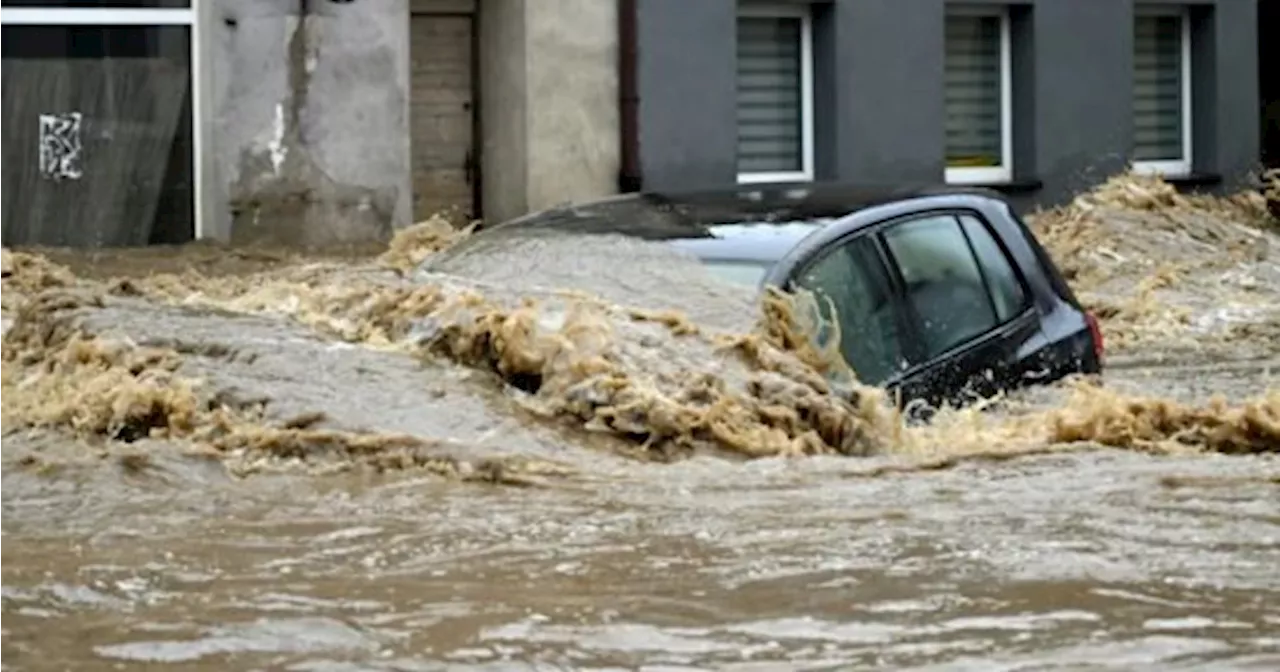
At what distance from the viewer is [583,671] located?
5457 mm

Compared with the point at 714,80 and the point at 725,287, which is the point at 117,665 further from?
the point at 714,80

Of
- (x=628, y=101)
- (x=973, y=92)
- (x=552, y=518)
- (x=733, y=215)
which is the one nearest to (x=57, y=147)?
(x=628, y=101)

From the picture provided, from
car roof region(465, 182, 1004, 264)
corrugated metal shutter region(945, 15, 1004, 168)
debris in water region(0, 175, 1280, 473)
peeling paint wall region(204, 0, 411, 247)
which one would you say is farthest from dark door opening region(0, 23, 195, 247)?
car roof region(465, 182, 1004, 264)

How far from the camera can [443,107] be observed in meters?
20.5

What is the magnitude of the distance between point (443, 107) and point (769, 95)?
2.73m

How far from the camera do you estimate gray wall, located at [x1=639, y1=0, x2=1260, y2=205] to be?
66.6 ft

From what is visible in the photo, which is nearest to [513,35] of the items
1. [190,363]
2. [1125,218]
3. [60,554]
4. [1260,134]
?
[1125,218]

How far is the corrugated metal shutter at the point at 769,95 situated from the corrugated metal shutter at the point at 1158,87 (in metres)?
3.84

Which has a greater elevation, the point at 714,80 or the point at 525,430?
the point at 714,80

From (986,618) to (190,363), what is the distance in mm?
4019

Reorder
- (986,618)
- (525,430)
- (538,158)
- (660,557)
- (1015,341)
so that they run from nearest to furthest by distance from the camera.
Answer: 1. (986,618)
2. (660,557)
3. (525,430)
4. (1015,341)
5. (538,158)

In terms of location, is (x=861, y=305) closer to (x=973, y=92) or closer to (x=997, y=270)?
(x=997, y=270)

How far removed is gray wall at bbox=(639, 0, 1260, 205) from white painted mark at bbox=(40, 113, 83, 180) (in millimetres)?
4308

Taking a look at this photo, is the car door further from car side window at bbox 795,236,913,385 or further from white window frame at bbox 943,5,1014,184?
white window frame at bbox 943,5,1014,184
